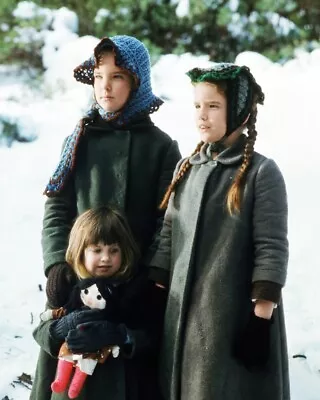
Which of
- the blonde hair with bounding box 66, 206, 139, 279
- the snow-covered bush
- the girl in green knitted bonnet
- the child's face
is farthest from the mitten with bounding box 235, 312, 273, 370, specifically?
the snow-covered bush

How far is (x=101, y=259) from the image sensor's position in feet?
6.56

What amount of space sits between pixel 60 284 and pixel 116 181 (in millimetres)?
416

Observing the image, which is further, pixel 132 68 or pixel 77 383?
pixel 132 68

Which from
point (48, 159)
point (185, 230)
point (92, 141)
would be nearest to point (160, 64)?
point (48, 159)

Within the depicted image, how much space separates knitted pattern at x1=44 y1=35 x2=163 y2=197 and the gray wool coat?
0.37 m

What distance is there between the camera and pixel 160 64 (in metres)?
5.51

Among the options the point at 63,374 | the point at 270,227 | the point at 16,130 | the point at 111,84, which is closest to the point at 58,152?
the point at 16,130

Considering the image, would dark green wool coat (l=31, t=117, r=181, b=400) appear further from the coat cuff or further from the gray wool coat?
the coat cuff

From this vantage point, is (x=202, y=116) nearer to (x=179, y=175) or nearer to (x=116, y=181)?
(x=179, y=175)

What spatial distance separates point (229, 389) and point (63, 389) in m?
0.54

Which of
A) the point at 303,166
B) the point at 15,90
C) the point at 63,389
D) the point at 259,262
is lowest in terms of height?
the point at 63,389

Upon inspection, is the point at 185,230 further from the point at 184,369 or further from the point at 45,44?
the point at 45,44

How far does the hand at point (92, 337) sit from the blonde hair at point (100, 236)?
18 centimetres

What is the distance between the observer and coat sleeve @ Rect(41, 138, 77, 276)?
2172 mm
